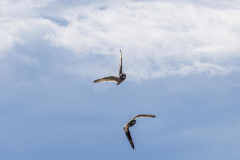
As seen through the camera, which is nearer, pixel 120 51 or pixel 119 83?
pixel 120 51

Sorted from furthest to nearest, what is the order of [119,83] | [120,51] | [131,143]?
1. [131,143]
2. [119,83]
3. [120,51]

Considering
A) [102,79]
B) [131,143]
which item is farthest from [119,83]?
[131,143]

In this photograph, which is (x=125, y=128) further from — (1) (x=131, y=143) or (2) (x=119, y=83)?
(2) (x=119, y=83)

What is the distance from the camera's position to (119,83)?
88500mm

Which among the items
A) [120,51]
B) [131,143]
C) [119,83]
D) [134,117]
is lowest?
[131,143]

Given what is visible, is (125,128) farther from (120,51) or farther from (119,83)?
(120,51)

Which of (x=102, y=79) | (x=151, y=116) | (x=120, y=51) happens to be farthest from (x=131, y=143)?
(x=120, y=51)

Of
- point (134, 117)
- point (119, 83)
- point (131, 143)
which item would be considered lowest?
point (131, 143)

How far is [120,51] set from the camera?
83000 millimetres

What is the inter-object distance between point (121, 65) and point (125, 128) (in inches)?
706

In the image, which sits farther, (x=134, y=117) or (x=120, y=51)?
(x=134, y=117)

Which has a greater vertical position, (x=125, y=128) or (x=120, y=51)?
(x=120, y=51)

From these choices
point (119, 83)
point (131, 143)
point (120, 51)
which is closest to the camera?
point (120, 51)

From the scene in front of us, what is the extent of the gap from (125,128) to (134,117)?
20.6ft
